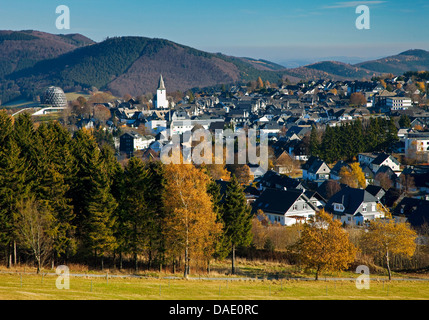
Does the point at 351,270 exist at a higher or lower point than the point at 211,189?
lower

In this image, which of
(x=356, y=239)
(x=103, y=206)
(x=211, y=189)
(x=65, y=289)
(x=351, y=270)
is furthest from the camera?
(x=356, y=239)

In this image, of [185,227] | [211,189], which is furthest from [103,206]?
[211,189]

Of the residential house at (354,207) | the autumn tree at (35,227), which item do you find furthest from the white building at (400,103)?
the autumn tree at (35,227)

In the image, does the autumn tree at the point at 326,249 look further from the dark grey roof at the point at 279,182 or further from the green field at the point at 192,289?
the dark grey roof at the point at 279,182

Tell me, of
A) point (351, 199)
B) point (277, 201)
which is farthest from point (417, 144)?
point (277, 201)

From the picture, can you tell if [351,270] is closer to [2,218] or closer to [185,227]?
[185,227]

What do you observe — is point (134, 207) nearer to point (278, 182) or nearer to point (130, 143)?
point (278, 182)

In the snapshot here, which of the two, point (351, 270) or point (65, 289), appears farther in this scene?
point (351, 270)

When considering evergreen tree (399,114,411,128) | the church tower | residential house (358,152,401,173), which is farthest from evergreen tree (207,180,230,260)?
the church tower
